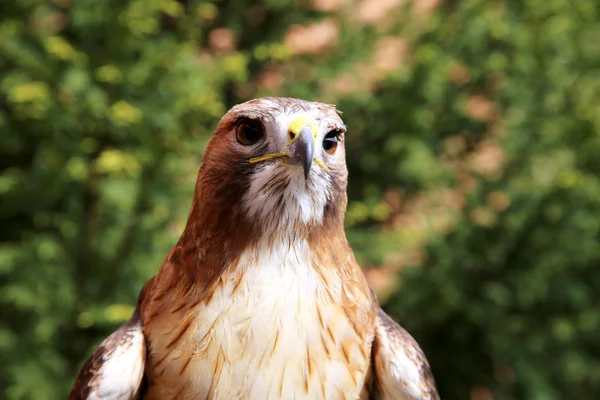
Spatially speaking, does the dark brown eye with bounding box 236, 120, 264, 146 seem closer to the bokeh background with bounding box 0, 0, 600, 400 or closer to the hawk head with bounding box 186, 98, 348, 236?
the hawk head with bounding box 186, 98, 348, 236

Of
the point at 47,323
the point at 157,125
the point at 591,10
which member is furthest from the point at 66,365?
the point at 591,10

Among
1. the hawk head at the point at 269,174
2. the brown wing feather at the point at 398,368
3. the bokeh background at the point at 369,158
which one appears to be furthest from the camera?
the bokeh background at the point at 369,158

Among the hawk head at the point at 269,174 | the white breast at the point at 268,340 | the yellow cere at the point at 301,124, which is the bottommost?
the white breast at the point at 268,340

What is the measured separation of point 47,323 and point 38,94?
1344mm

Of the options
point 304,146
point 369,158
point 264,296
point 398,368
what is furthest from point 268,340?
point 369,158

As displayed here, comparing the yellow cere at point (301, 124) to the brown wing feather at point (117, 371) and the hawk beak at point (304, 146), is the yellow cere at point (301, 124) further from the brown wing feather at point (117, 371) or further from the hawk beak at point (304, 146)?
the brown wing feather at point (117, 371)

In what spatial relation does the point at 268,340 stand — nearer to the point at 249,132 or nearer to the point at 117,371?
the point at 117,371

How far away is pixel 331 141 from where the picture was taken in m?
1.71

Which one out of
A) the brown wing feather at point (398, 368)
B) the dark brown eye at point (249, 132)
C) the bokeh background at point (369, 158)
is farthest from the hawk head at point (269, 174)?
the bokeh background at point (369, 158)

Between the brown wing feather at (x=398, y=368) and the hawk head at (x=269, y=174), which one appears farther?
the brown wing feather at (x=398, y=368)

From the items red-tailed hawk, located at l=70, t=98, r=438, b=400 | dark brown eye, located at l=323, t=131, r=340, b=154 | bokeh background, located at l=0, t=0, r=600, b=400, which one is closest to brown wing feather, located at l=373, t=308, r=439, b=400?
red-tailed hawk, located at l=70, t=98, r=438, b=400

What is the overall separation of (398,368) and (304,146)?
2.22 feet

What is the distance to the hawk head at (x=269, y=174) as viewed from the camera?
64.1 inches

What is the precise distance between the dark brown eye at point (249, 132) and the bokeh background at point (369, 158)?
2233 mm
